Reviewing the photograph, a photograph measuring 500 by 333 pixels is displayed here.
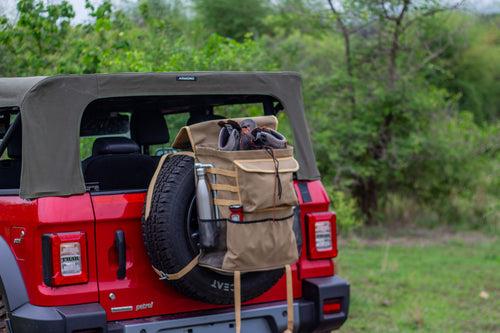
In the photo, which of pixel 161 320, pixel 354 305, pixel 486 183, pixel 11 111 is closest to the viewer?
pixel 161 320

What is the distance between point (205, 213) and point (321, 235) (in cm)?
102

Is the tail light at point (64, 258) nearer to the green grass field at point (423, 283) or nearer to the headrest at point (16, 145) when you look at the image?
the headrest at point (16, 145)

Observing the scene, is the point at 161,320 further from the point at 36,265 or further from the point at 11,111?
the point at 11,111

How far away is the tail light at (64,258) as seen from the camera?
12.8 ft

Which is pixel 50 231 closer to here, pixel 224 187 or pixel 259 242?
pixel 224 187

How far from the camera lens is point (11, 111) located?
522 centimetres

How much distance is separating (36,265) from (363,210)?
9.22m

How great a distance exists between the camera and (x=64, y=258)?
12.9ft

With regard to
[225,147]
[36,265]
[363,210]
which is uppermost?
[225,147]

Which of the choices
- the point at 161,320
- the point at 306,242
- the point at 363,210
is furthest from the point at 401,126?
the point at 161,320

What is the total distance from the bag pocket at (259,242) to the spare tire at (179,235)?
0.70 ft

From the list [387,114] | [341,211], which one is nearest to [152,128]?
[341,211]

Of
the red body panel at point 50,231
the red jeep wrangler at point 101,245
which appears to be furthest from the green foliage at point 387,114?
the red body panel at point 50,231

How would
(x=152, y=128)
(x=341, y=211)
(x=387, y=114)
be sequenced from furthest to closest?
1. (x=387, y=114)
2. (x=341, y=211)
3. (x=152, y=128)
